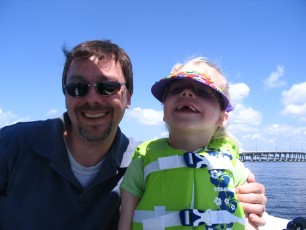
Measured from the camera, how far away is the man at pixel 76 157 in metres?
2.88

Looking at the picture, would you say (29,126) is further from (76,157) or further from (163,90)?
(163,90)

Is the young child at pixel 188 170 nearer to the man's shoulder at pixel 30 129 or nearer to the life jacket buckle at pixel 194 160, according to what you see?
the life jacket buckle at pixel 194 160

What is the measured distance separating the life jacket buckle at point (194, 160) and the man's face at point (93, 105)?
996mm

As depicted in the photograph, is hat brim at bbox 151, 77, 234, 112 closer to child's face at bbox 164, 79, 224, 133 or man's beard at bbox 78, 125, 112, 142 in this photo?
A: child's face at bbox 164, 79, 224, 133

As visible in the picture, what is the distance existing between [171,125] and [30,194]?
1.52 meters

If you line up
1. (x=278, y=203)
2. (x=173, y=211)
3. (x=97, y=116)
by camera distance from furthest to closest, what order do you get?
(x=278, y=203)
(x=97, y=116)
(x=173, y=211)

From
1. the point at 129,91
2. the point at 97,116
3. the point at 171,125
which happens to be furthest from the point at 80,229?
the point at 129,91

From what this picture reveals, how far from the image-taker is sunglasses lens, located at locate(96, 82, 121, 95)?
318cm

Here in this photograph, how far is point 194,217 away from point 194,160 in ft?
1.56

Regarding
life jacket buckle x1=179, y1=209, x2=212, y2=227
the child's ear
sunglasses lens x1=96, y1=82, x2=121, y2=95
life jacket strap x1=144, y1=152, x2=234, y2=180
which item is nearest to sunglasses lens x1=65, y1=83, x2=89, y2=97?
sunglasses lens x1=96, y1=82, x2=121, y2=95

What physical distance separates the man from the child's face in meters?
0.70

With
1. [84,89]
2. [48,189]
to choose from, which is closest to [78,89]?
[84,89]

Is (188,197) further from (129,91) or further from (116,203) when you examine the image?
(129,91)

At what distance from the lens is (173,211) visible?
7.92 ft
